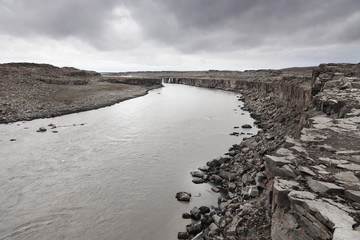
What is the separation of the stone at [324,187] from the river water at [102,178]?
4855mm

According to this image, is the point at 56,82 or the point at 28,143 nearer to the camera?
the point at 28,143

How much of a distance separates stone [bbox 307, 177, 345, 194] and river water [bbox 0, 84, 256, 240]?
→ 4.86 metres

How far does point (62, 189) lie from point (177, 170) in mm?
5948

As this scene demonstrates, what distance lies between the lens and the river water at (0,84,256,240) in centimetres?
800

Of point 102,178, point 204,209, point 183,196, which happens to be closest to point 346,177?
point 204,209

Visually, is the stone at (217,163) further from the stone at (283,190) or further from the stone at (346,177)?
the stone at (346,177)

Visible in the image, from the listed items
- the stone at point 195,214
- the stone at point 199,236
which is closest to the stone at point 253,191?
the stone at point 195,214

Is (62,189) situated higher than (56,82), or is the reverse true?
(56,82)

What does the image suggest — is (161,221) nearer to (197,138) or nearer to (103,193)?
(103,193)

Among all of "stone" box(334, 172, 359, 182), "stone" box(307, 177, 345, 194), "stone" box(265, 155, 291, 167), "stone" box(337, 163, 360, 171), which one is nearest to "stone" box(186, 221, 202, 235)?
"stone" box(265, 155, 291, 167)

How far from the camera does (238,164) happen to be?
11633 mm

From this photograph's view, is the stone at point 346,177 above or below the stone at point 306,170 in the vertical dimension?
above

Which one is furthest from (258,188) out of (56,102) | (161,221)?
(56,102)

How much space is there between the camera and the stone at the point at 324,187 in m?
4.42
